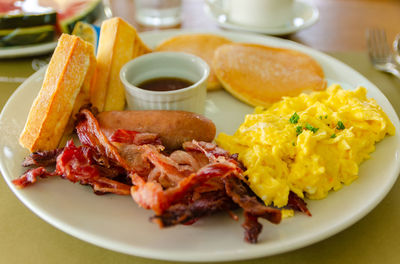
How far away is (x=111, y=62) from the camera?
2.54m

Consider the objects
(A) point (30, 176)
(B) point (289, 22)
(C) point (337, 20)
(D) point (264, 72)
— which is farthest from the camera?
(C) point (337, 20)

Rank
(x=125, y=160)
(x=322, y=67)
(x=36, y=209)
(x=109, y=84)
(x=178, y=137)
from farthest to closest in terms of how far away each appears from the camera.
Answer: (x=322, y=67), (x=109, y=84), (x=178, y=137), (x=125, y=160), (x=36, y=209)

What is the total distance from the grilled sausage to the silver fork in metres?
1.85

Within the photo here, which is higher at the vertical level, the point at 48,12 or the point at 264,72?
the point at 48,12

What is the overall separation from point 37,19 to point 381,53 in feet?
9.68

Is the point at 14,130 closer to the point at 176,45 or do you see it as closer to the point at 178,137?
the point at 178,137

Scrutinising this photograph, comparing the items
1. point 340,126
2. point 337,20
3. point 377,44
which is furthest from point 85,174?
point 337,20

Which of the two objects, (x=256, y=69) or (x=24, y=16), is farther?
(x=24, y=16)

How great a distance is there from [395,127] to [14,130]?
7.27 ft

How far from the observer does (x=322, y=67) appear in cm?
295

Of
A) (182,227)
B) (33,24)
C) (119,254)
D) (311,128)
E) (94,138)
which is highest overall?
(33,24)

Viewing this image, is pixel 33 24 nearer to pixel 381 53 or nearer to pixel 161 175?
pixel 161 175

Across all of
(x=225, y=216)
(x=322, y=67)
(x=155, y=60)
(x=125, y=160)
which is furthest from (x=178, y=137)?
(x=322, y=67)

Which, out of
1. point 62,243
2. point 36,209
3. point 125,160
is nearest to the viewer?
point 36,209
